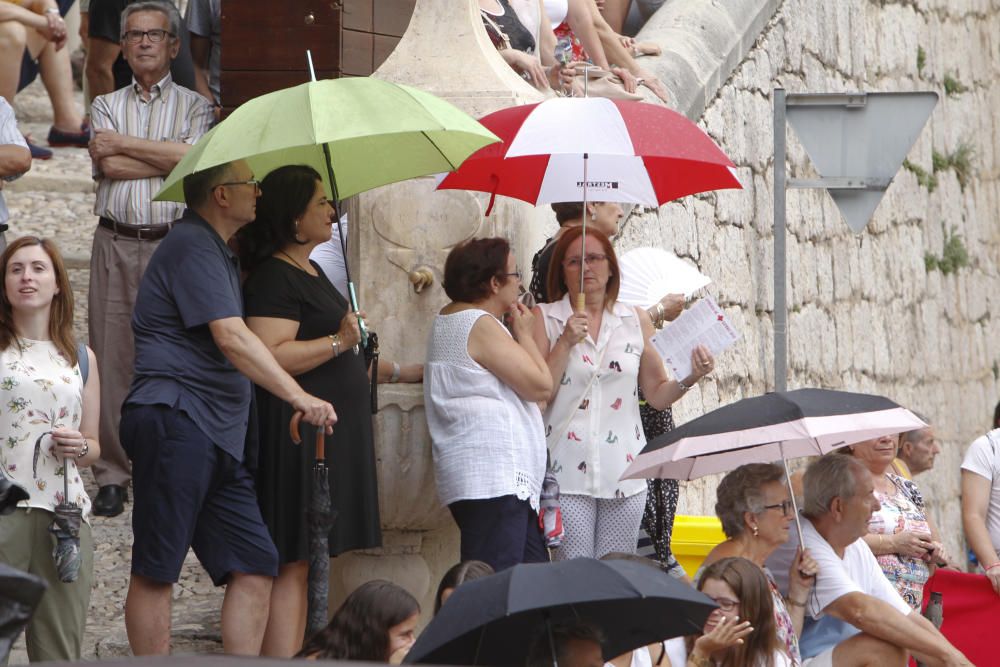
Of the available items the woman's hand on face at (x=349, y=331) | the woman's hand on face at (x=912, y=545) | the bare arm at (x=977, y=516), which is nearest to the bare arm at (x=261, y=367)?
the woman's hand on face at (x=349, y=331)

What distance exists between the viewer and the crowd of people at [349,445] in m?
5.24

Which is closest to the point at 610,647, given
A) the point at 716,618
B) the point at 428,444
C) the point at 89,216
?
the point at 716,618

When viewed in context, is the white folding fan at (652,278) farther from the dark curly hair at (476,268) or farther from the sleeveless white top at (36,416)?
the sleeveless white top at (36,416)

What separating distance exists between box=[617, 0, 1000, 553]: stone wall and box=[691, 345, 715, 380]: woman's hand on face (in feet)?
4.59

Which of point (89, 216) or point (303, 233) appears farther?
point (89, 216)

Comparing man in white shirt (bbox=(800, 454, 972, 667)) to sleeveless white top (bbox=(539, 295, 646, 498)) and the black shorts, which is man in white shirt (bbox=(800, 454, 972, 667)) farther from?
the black shorts

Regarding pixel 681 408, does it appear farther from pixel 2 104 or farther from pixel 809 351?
pixel 2 104

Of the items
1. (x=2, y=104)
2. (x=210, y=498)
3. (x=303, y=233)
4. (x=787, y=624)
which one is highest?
(x=2, y=104)

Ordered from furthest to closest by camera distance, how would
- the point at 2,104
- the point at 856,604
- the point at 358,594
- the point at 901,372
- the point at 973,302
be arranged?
the point at 973,302
the point at 901,372
the point at 2,104
the point at 856,604
the point at 358,594

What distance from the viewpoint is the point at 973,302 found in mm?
13469

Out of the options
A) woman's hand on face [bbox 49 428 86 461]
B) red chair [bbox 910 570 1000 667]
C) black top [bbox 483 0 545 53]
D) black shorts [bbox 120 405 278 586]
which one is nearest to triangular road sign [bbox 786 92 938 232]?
black top [bbox 483 0 545 53]

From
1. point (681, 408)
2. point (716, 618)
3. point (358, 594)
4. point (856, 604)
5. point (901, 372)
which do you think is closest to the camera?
point (358, 594)

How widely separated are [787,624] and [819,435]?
0.59 meters

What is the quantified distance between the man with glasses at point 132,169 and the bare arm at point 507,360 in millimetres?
1831
